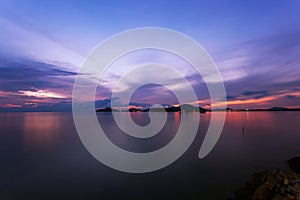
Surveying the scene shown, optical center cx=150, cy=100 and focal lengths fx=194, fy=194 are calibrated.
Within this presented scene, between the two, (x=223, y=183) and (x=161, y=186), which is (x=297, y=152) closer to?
(x=223, y=183)

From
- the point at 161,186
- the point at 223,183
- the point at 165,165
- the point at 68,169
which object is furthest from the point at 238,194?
the point at 68,169

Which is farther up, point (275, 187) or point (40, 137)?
point (40, 137)

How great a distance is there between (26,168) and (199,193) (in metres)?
17.0

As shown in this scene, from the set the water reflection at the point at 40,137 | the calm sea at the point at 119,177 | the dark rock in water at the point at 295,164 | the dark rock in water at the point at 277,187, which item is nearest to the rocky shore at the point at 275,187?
the dark rock in water at the point at 277,187

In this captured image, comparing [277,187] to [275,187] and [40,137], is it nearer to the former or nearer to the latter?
[275,187]

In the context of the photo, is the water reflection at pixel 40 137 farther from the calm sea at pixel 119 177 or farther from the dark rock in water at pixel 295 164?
the dark rock in water at pixel 295 164

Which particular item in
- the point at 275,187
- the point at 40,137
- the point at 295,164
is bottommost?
the point at 295,164

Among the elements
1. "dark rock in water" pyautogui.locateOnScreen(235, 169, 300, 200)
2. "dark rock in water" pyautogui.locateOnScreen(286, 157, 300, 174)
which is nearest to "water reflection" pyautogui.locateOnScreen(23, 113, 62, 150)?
"dark rock in water" pyautogui.locateOnScreen(235, 169, 300, 200)

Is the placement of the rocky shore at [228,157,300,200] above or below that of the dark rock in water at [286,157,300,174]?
above

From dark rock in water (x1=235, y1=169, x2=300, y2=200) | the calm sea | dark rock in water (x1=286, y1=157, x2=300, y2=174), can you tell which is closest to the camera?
dark rock in water (x1=235, y1=169, x2=300, y2=200)

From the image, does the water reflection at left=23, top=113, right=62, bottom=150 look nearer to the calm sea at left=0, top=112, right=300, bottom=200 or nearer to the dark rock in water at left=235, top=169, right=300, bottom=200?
the calm sea at left=0, top=112, right=300, bottom=200

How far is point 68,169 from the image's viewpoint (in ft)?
62.1

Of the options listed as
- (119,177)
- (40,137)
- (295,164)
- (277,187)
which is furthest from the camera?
(40,137)

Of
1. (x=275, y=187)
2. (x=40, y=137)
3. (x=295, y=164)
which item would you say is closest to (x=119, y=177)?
(x=275, y=187)
